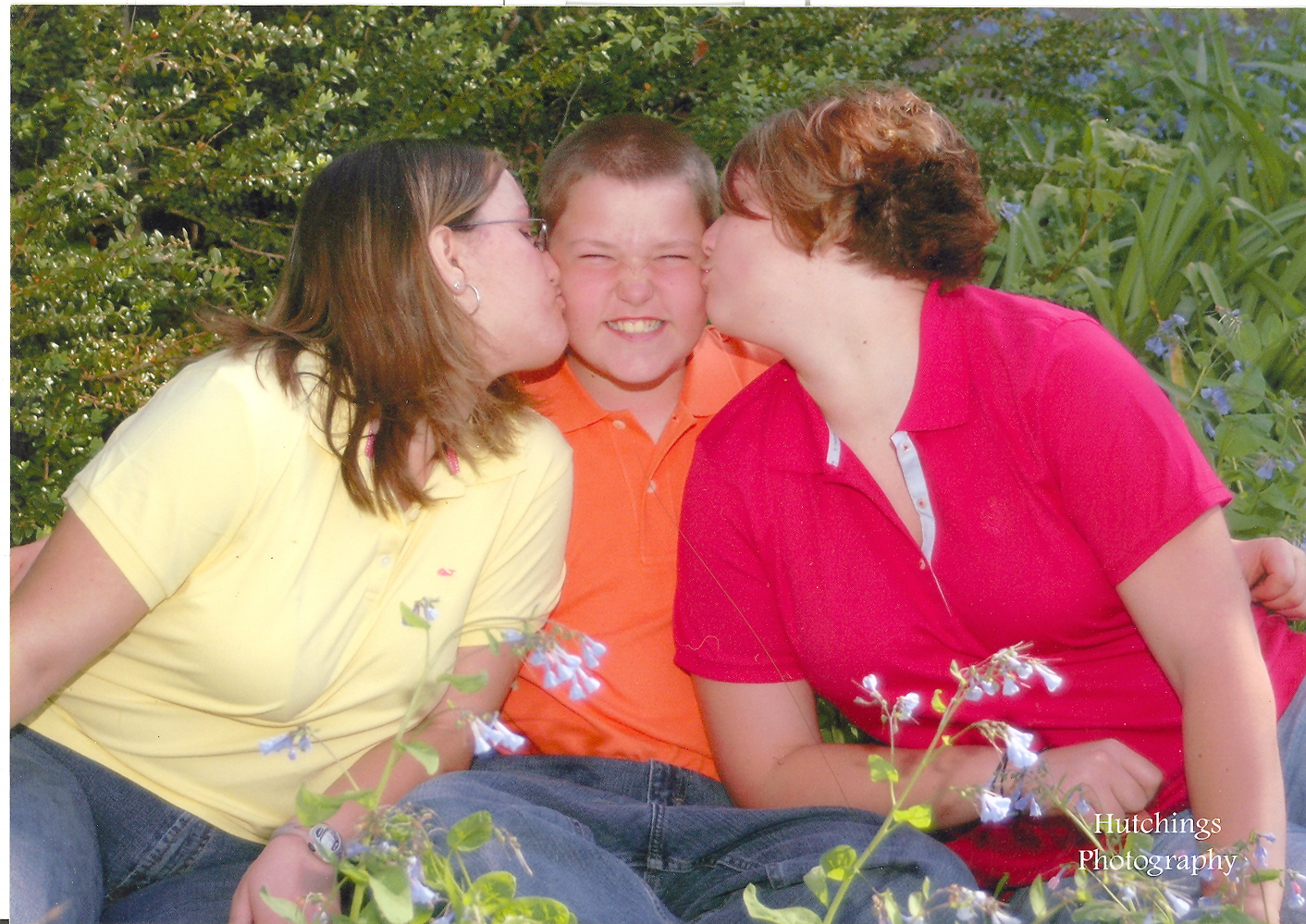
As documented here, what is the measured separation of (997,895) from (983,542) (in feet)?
1.80

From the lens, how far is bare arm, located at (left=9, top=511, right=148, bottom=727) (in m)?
1.64

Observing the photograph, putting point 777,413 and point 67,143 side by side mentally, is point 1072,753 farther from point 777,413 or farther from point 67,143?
point 67,143

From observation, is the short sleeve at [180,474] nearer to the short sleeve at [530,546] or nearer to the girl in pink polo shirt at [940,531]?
the short sleeve at [530,546]

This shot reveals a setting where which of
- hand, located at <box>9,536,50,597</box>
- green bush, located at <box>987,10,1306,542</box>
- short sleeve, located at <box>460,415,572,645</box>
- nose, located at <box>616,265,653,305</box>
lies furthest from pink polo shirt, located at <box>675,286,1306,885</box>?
hand, located at <box>9,536,50,597</box>

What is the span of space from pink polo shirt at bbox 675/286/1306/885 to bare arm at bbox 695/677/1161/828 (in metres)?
0.04

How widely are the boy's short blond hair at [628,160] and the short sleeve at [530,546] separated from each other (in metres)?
0.49

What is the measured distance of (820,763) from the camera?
192 cm

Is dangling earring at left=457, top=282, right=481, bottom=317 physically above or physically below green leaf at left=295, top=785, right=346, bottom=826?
above

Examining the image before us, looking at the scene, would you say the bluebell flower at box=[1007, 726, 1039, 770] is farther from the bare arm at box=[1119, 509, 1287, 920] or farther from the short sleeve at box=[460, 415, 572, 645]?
the short sleeve at box=[460, 415, 572, 645]

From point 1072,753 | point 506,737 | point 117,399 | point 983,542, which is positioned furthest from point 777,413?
point 117,399

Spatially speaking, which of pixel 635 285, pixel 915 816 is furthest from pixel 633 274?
pixel 915 816

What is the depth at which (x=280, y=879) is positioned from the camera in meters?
1.62

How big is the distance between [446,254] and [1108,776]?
132 cm

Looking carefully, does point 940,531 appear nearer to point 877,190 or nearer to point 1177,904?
point 877,190
